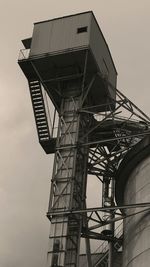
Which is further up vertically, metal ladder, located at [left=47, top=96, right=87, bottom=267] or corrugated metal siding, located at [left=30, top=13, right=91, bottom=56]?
corrugated metal siding, located at [left=30, top=13, right=91, bottom=56]

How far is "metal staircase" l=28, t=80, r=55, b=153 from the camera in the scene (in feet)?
114

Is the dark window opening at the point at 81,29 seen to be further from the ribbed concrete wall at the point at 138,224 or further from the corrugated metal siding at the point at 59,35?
the ribbed concrete wall at the point at 138,224

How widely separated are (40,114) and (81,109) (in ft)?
10.3

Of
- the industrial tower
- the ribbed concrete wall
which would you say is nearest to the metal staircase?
the industrial tower

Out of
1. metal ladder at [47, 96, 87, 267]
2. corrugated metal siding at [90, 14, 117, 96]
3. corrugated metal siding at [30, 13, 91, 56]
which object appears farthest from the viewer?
corrugated metal siding at [90, 14, 117, 96]

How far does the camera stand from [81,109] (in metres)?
33.1

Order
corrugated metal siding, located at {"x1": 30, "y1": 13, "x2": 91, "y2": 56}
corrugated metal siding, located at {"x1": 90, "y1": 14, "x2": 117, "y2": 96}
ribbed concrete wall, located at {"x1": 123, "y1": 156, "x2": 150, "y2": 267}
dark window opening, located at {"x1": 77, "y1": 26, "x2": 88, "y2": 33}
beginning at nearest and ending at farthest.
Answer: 1. ribbed concrete wall, located at {"x1": 123, "y1": 156, "x2": 150, "y2": 267}
2. corrugated metal siding, located at {"x1": 30, "y1": 13, "x2": 91, "y2": 56}
3. corrugated metal siding, located at {"x1": 90, "y1": 14, "x2": 117, "y2": 96}
4. dark window opening, located at {"x1": 77, "y1": 26, "x2": 88, "y2": 33}

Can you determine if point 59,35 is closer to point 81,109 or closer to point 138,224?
point 81,109

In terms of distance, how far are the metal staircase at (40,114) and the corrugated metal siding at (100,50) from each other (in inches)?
156

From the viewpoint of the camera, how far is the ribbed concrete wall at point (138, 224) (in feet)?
89.5

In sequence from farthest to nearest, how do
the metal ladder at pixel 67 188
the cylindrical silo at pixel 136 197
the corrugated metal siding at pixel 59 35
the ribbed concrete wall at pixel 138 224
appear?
the corrugated metal siding at pixel 59 35 → the metal ladder at pixel 67 188 → the cylindrical silo at pixel 136 197 → the ribbed concrete wall at pixel 138 224

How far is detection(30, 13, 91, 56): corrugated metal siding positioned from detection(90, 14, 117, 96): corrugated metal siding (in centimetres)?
50

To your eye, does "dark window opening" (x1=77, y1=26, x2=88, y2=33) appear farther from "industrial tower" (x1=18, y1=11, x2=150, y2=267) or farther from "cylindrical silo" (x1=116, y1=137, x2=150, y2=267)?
"cylindrical silo" (x1=116, y1=137, x2=150, y2=267)

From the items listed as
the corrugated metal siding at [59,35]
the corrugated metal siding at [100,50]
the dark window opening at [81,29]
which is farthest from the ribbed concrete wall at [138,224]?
the dark window opening at [81,29]
